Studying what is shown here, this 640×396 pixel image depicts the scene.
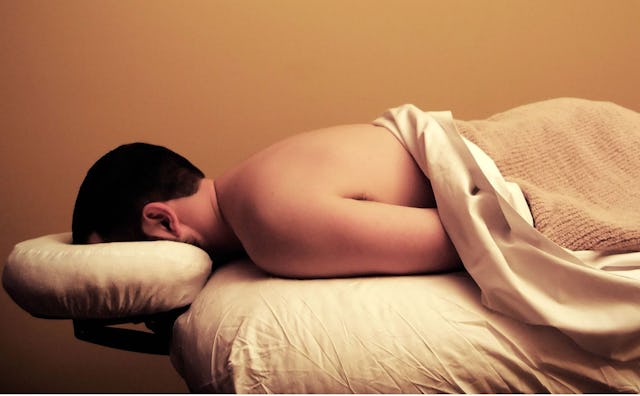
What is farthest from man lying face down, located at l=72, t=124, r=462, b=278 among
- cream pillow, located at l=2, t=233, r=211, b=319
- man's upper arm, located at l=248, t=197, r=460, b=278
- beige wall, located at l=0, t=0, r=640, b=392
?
beige wall, located at l=0, t=0, r=640, b=392

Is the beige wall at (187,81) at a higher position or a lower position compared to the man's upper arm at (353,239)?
higher

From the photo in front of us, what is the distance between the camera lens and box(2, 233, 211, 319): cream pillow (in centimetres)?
76

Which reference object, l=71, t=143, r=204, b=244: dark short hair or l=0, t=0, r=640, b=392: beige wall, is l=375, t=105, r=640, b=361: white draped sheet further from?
l=0, t=0, r=640, b=392: beige wall

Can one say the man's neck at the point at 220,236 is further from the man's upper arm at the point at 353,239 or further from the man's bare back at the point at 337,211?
the man's upper arm at the point at 353,239

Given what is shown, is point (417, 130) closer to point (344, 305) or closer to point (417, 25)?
point (344, 305)

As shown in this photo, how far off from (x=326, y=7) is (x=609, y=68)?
3.18ft

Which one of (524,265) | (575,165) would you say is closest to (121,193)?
(524,265)

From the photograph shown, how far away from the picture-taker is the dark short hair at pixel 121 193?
90 centimetres

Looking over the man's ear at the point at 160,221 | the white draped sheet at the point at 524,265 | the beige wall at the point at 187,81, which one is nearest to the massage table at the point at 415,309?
the white draped sheet at the point at 524,265

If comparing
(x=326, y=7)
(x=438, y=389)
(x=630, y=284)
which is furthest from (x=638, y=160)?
(x=326, y=7)

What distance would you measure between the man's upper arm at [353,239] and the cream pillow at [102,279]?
6.3 inches

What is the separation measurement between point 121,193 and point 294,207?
344mm

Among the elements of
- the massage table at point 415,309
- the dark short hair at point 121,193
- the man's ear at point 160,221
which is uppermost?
the dark short hair at point 121,193

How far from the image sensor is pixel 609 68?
1.68 meters
